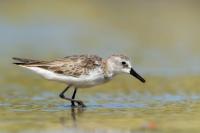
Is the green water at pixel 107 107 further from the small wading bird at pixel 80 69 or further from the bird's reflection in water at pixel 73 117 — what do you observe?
the small wading bird at pixel 80 69

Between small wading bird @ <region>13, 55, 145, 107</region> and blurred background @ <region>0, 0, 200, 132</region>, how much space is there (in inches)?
21.4

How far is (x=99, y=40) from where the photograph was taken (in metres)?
25.6

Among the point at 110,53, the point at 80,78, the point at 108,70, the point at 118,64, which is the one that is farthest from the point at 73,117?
the point at 110,53

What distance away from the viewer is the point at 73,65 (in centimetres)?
1470

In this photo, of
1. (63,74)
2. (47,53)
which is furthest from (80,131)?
(47,53)

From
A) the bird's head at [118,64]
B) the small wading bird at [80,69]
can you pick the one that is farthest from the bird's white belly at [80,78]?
the bird's head at [118,64]

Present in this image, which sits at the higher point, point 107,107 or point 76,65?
point 76,65

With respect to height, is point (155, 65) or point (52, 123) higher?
point (155, 65)

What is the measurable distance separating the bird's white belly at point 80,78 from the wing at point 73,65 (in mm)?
65

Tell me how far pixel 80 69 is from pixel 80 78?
18cm

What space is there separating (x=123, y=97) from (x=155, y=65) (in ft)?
17.1

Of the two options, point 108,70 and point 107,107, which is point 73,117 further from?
point 108,70

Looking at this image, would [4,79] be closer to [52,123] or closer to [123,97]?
[123,97]

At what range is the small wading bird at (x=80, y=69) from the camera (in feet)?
47.7
